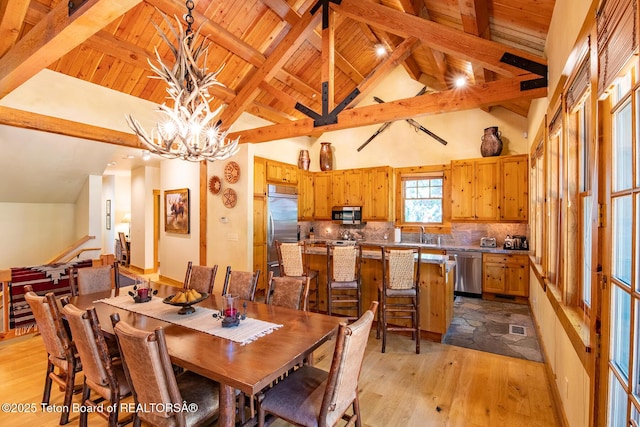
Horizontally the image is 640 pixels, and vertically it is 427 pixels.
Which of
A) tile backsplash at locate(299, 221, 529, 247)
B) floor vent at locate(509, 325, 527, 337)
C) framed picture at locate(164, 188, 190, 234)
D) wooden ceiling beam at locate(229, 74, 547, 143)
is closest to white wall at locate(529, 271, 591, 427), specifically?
floor vent at locate(509, 325, 527, 337)

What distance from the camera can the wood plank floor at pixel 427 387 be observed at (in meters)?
2.18

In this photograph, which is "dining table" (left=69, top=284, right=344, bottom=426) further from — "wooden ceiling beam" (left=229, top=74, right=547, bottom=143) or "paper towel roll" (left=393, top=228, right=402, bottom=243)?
"paper towel roll" (left=393, top=228, right=402, bottom=243)

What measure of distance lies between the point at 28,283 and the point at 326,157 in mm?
5477

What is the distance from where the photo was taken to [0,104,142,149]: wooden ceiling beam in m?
3.31

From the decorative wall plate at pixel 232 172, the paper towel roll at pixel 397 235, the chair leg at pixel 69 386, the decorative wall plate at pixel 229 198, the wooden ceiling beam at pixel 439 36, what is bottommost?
the chair leg at pixel 69 386

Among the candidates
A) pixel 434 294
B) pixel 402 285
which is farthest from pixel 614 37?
pixel 434 294

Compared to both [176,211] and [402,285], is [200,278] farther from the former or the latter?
[176,211]

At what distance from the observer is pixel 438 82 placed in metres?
6.05

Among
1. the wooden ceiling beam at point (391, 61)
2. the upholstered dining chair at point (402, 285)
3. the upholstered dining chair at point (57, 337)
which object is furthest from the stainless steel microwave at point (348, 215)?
the upholstered dining chair at point (57, 337)

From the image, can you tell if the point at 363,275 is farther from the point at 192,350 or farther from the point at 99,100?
the point at 99,100

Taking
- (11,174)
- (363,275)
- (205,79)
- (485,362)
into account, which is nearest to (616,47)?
(205,79)

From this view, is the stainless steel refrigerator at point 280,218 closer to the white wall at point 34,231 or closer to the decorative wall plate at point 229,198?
the decorative wall plate at point 229,198

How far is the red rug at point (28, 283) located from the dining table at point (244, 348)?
2.00 meters

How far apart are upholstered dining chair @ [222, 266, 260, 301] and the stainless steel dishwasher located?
3.91 meters
